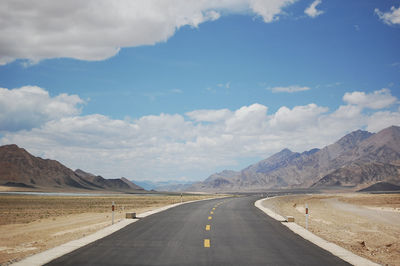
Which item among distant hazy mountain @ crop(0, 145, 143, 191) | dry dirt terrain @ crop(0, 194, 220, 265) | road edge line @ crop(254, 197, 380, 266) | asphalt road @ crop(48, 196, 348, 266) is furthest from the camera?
distant hazy mountain @ crop(0, 145, 143, 191)

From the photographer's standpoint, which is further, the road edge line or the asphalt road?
the road edge line

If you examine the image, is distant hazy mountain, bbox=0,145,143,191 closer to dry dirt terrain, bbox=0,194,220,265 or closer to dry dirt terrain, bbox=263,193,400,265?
dry dirt terrain, bbox=0,194,220,265

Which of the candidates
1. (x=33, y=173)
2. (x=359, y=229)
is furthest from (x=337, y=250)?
(x=33, y=173)

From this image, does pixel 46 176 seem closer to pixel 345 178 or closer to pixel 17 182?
pixel 17 182

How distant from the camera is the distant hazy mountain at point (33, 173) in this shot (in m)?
151

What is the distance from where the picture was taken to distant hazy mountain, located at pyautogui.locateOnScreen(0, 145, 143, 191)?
151 meters

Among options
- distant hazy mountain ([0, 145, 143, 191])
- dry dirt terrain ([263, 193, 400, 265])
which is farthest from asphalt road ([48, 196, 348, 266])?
distant hazy mountain ([0, 145, 143, 191])

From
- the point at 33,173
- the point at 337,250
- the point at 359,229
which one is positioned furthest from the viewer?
the point at 33,173

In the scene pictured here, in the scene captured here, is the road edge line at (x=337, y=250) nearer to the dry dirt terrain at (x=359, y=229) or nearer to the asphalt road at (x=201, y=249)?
the asphalt road at (x=201, y=249)

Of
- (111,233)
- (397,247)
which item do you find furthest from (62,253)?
(397,247)

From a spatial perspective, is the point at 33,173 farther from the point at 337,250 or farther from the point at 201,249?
the point at 337,250

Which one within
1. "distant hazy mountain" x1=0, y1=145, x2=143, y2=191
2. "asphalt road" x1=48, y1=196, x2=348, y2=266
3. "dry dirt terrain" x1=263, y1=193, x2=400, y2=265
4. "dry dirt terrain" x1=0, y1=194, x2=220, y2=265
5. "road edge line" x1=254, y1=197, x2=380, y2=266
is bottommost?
"dry dirt terrain" x1=263, y1=193, x2=400, y2=265

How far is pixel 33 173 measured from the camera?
160m

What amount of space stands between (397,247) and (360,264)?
8198 millimetres
